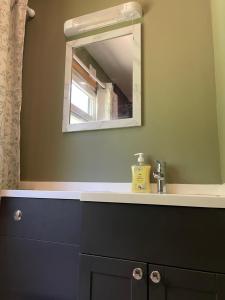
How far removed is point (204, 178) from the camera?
3.96 ft

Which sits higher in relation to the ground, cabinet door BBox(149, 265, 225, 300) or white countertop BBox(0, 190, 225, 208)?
white countertop BBox(0, 190, 225, 208)

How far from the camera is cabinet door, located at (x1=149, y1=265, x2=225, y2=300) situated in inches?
27.9

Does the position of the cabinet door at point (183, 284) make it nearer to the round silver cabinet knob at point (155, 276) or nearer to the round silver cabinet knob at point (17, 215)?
the round silver cabinet knob at point (155, 276)

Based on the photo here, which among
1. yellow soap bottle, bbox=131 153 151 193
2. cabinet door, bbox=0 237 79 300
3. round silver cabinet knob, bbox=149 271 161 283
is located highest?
yellow soap bottle, bbox=131 153 151 193

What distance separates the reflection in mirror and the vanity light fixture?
0.34 feet

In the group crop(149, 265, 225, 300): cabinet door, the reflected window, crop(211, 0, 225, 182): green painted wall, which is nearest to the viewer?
crop(149, 265, 225, 300): cabinet door

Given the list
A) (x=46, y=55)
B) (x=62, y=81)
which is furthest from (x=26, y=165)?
(x=46, y=55)

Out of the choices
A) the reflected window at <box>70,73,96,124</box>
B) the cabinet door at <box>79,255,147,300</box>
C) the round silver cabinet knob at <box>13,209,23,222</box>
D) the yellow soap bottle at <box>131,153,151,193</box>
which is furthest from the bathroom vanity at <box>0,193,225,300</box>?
the reflected window at <box>70,73,96,124</box>

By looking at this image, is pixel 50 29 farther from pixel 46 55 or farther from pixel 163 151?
pixel 163 151

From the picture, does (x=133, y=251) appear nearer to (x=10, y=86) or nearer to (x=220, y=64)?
(x=220, y=64)

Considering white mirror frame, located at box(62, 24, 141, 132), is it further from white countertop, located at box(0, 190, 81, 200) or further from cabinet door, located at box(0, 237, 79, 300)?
cabinet door, located at box(0, 237, 79, 300)

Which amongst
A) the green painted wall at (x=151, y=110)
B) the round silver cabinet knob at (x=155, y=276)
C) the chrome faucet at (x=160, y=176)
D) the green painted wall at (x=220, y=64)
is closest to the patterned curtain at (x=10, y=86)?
the green painted wall at (x=151, y=110)

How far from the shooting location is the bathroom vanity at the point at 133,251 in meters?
0.74

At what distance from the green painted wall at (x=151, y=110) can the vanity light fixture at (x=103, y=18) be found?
7 cm
